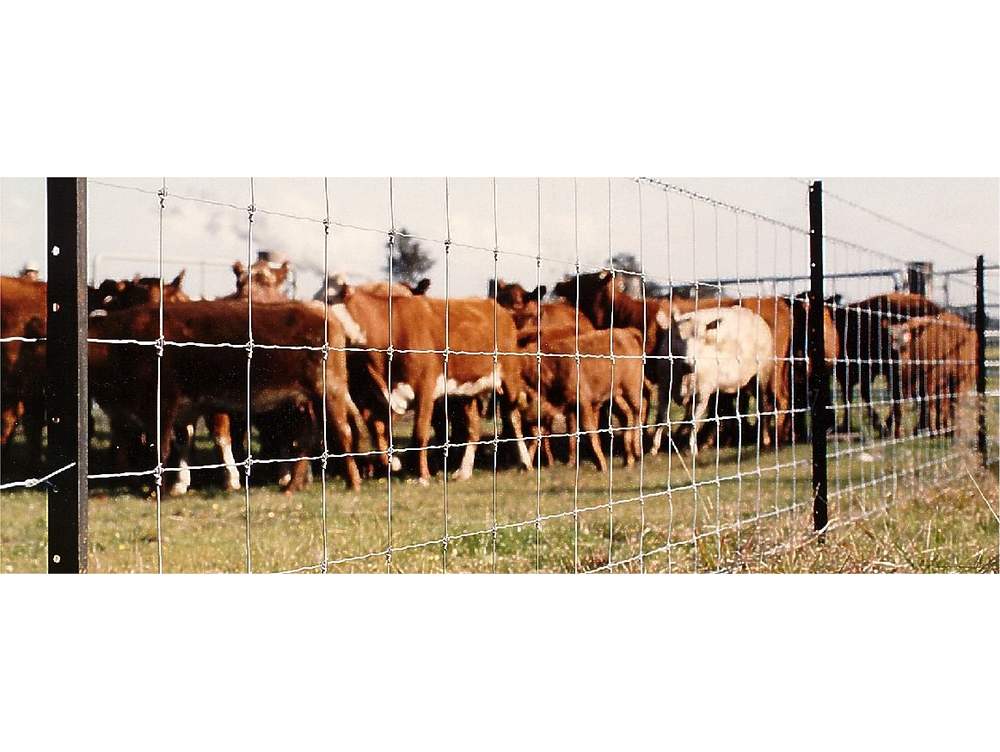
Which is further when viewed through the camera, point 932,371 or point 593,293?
point 932,371

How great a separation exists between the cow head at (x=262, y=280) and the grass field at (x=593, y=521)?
0.54 meters

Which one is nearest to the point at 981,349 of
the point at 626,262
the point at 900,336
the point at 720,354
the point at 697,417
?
the point at 900,336

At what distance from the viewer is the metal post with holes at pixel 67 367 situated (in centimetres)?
251

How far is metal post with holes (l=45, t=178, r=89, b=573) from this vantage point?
2508 mm

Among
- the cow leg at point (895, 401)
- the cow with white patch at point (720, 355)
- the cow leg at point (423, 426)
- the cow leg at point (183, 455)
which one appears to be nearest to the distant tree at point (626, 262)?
the cow with white patch at point (720, 355)

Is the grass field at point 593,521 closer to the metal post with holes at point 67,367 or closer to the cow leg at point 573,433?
the cow leg at point 573,433

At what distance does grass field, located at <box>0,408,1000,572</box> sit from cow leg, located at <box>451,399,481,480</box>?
4 cm

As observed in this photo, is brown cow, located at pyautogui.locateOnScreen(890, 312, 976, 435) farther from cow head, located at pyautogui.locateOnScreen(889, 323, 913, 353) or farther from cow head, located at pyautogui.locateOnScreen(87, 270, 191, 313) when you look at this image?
cow head, located at pyautogui.locateOnScreen(87, 270, 191, 313)

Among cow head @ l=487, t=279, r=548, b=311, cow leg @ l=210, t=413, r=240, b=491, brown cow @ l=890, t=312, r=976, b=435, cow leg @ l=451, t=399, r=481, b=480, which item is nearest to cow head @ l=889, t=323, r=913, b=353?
brown cow @ l=890, t=312, r=976, b=435

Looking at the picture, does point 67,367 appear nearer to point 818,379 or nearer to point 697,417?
point 697,417

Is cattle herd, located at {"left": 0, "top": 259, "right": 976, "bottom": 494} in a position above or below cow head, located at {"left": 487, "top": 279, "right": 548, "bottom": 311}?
below

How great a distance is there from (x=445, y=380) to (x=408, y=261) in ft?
1.26

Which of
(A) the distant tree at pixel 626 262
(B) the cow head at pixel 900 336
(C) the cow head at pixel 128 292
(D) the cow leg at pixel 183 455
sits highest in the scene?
(A) the distant tree at pixel 626 262

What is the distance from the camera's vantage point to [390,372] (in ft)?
11.3
